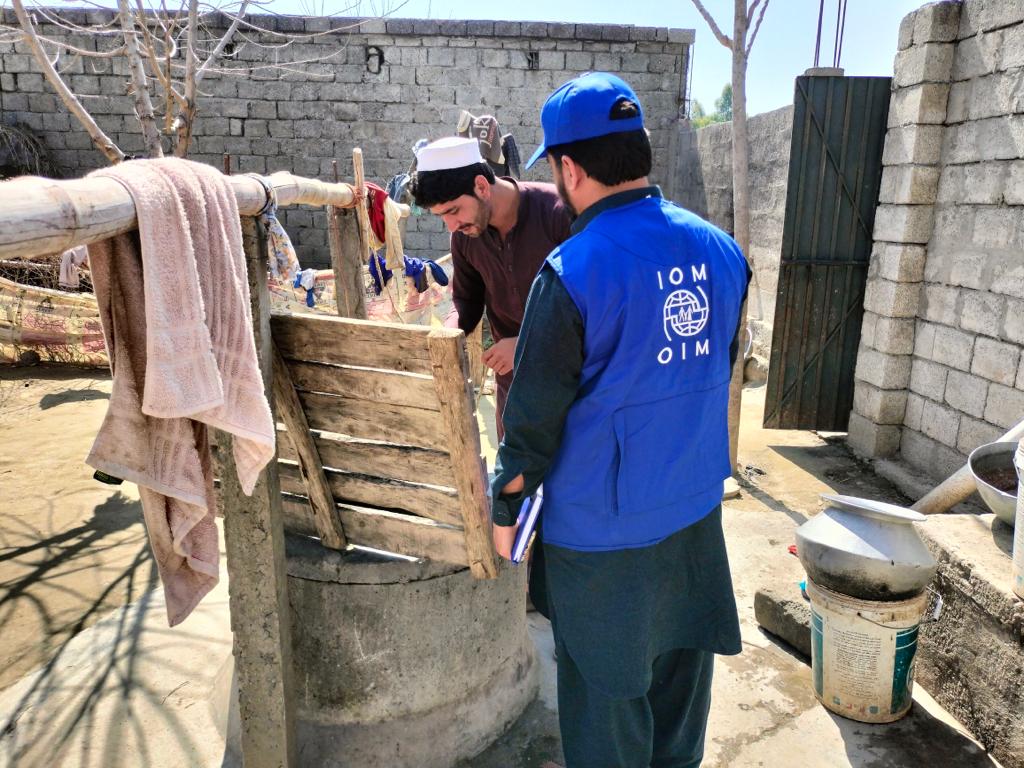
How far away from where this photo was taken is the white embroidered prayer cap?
9.11ft

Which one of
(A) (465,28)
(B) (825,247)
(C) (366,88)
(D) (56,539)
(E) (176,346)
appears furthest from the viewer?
(C) (366,88)

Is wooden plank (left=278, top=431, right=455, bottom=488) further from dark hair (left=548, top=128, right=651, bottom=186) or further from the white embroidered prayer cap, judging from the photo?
the white embroidered prayer cap

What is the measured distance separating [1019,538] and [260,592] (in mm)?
2408

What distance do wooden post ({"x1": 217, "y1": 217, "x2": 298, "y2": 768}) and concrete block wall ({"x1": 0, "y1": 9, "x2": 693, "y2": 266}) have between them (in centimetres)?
924

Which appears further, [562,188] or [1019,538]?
[1019,538]

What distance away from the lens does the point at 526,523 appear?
77.9 inches

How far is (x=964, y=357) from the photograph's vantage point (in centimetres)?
499

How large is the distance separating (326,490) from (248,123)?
10.0 meters

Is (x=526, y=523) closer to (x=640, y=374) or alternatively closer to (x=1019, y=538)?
(x=640, y=374)

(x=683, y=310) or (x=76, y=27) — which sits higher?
(x=76, y=27)

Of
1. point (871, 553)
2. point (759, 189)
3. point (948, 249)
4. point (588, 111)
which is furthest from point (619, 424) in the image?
point (759, 189)

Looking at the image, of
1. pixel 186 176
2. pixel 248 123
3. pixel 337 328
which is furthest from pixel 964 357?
pixel 248 123

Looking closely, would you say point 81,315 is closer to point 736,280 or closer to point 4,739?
point 4,739

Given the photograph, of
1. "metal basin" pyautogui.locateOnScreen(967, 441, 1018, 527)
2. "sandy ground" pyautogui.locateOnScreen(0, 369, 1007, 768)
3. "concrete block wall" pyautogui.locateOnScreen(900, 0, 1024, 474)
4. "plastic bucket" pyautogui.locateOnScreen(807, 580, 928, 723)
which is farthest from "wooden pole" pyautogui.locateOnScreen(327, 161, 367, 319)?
"concrete block wall" pyautogui.locateOnScreen(900, 0, 1024, 474)
